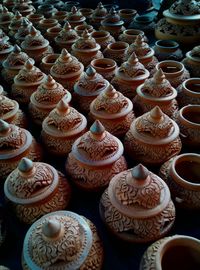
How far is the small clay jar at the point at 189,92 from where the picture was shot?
70.6 inches

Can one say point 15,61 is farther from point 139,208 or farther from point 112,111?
point 139,208

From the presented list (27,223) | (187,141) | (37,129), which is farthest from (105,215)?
(37,129)

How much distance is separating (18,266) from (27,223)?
175 millimetres

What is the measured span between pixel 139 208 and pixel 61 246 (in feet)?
1.05

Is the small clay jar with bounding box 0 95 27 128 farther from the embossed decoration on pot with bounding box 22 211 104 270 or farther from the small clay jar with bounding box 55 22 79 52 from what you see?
the small clay jar with bounding box 55 22 79 52

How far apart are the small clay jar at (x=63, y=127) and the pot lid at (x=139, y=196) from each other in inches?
18.3

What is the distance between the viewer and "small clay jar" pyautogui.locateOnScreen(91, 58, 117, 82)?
6.75 ft

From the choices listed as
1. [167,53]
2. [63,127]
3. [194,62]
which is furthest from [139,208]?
[167,53]

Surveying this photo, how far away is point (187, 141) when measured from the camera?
164 centimetres

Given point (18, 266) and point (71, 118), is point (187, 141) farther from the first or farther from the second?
point (18, 266)

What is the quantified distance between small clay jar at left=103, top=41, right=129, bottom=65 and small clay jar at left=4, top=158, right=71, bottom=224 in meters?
1.32

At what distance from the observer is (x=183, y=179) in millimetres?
1301

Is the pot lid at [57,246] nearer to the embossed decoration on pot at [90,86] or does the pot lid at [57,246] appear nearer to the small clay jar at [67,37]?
the embossed decoration on pot at [90,86]

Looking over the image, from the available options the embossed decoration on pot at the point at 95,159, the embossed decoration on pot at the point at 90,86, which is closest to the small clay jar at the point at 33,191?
the embossed decoration on pot at the point at 95,159
